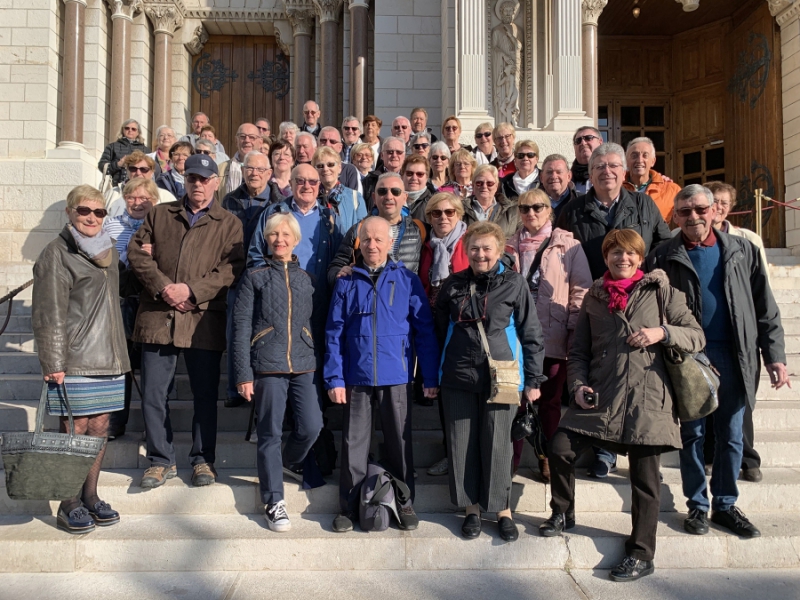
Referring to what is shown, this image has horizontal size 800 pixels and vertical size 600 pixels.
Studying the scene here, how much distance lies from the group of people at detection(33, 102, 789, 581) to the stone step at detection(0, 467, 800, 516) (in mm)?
141

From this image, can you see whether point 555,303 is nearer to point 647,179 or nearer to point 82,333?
point 647,179

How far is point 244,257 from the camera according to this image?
15.1ft

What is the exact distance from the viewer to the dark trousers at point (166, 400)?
167 inches

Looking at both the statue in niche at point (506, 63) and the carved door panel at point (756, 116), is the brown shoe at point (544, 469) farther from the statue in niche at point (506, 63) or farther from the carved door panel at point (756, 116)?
the carved door panel at point (756, 116)

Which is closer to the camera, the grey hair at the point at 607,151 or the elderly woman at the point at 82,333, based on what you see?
the elderly woman at the point at 82,333

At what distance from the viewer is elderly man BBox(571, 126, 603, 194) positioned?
5426 millimetres

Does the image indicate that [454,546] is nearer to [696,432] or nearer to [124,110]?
[696,432]

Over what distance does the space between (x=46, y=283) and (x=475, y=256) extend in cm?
244

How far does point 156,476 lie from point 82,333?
39.1 inches

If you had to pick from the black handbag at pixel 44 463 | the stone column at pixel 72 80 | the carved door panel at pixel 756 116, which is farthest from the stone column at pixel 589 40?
the black handbag at pixel 44 463

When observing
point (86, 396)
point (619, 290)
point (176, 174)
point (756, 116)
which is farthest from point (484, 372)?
point (756, 116)

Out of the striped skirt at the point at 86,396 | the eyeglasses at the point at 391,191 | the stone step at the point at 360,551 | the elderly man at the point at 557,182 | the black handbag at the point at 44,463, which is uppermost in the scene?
the elderly man at the point at 557,182

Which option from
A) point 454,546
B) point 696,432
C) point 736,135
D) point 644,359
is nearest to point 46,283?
point 454,546

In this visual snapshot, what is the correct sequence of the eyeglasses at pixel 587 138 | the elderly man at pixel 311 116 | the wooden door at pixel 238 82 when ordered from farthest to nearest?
the wooden door at pixel 238 82
the elderly man at pixel 311 116
the eyeglasses at pixel 587 138
